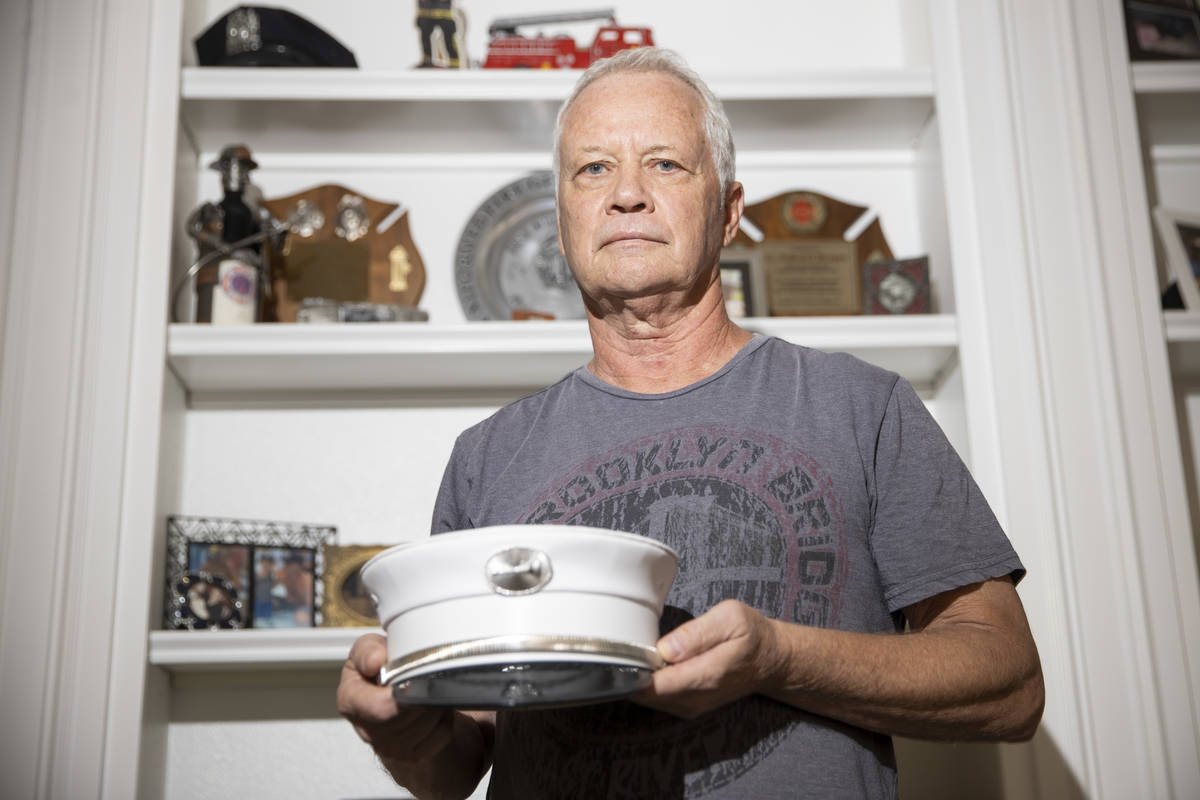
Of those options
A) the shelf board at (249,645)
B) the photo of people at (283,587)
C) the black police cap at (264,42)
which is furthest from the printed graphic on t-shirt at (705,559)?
the black police cap at (264,42)

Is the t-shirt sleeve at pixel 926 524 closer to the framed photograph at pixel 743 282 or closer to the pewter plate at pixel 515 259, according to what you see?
the framed photograph at pixel 743 282

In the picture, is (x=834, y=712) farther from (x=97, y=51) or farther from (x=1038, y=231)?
(x=97, y=51)

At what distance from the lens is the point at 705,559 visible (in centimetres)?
100

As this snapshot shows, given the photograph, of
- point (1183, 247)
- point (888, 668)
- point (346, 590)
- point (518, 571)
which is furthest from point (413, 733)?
point (1183, 247)

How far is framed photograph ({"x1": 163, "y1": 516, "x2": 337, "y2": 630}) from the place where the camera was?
5.52ft

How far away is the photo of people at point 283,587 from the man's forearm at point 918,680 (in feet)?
3.24

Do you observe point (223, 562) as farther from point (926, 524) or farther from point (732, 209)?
point (926, 524)

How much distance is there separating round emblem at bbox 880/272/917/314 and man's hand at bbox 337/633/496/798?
0.96 meters

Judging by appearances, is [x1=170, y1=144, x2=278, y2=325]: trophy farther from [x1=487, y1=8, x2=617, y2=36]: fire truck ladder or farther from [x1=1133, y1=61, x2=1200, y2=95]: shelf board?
[x1=1133, y1=61, x2=1200, y2=95]: shelf board

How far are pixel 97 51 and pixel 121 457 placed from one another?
2.04ft

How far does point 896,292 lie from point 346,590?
941 mm

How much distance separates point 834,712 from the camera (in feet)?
3.03

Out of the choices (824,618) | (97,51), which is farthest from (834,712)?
(97,51)

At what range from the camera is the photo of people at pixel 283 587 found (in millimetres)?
1707
